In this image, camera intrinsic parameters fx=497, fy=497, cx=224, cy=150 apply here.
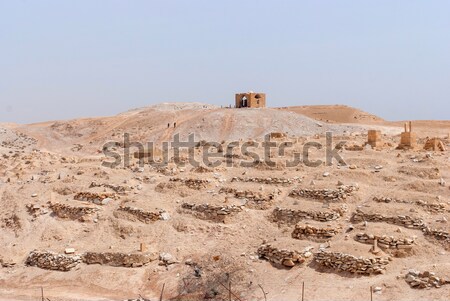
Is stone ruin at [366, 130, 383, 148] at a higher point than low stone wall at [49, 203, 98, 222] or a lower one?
higher

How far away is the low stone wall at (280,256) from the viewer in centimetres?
1302

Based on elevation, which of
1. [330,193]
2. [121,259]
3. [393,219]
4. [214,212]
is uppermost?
[330,193]

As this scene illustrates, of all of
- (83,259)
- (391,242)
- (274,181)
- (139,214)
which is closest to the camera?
(391,242)

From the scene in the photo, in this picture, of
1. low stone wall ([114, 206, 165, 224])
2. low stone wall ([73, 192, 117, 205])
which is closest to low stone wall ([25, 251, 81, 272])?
low stone wall ([114, 206, 165, 224])

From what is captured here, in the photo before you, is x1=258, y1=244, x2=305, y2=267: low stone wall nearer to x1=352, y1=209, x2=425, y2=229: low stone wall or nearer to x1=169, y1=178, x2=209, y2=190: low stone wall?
x1=352, y1=209, x2=425, y2=229: low stone wall

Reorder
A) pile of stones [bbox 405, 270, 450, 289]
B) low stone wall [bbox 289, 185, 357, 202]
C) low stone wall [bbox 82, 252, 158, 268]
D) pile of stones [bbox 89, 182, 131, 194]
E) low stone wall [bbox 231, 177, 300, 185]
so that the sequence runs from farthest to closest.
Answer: pile of stones [bbox 89, 182, 131, 194]
low stone wall [bbox 231, 177, 300, 185]
low stone wall [bbox 289, 185, 357, 202]
low stone wall [bbox 82, 252, 158, 268]
pile of stones [bbox 405, 270, 450, 289]

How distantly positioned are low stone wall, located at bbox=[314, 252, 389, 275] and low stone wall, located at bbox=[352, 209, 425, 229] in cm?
184

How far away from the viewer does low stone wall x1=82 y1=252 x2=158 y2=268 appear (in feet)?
46.1

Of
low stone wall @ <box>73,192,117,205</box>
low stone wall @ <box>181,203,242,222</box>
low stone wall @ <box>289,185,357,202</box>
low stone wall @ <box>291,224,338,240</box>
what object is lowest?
low stone wall @ <box>291,224,338,240</box>

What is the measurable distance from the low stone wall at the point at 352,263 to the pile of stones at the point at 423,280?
2.66ft

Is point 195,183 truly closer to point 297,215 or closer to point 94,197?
point 94,197

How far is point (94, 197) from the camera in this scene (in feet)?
57.1

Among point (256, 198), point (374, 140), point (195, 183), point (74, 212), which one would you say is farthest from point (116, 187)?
point (374, 140)

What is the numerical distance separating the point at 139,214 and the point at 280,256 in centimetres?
519
